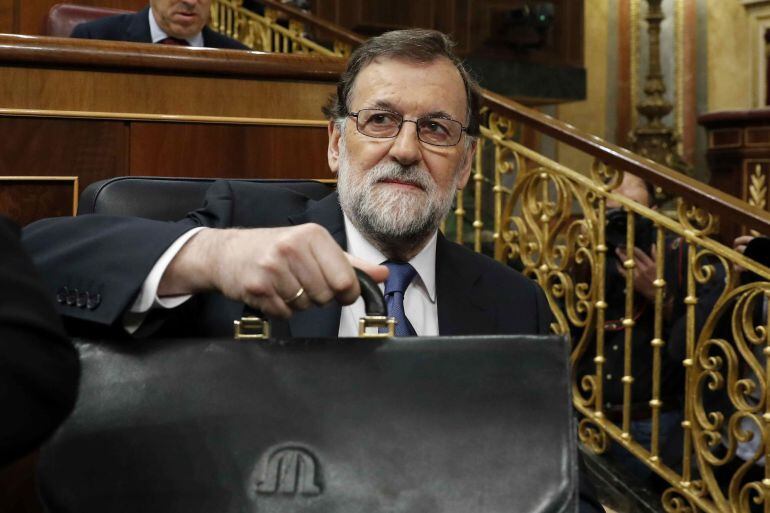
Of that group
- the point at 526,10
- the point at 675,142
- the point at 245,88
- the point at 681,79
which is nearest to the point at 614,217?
the point at 245,88

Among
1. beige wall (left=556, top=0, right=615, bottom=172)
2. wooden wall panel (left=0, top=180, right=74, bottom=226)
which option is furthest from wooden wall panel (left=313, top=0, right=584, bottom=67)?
wooden wall panel (left=0, top=180, right=74, bottom=226)

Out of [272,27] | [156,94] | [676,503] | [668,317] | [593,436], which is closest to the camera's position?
[156,94]

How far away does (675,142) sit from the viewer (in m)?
8.63

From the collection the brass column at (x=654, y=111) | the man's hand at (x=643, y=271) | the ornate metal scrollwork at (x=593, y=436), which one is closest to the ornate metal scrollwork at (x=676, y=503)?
the ornate metal scrollwork at (x=593, y=436)

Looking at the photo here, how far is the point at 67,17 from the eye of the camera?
4734 mm

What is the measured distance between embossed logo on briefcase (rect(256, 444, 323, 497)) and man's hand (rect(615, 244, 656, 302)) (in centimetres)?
237

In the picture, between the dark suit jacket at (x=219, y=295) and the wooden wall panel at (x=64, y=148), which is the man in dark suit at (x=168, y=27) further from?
the dark suit jacket at (x=219, y=295)

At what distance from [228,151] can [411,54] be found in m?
0.95

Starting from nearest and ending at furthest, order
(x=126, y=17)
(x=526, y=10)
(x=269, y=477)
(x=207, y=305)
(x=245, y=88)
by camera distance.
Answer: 1. (x=269, y=477)
2. (x=207, y=305)
3. (x=245, y=88)
4. (x=126, y=17)
5. (x=526, y=10)

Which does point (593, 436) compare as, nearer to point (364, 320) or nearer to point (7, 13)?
point (364, 320)

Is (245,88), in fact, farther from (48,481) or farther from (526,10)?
(526,10)

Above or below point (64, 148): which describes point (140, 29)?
above

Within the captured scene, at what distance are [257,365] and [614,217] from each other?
2520 mm

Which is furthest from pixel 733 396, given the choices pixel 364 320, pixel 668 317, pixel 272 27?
pixel 272 27
